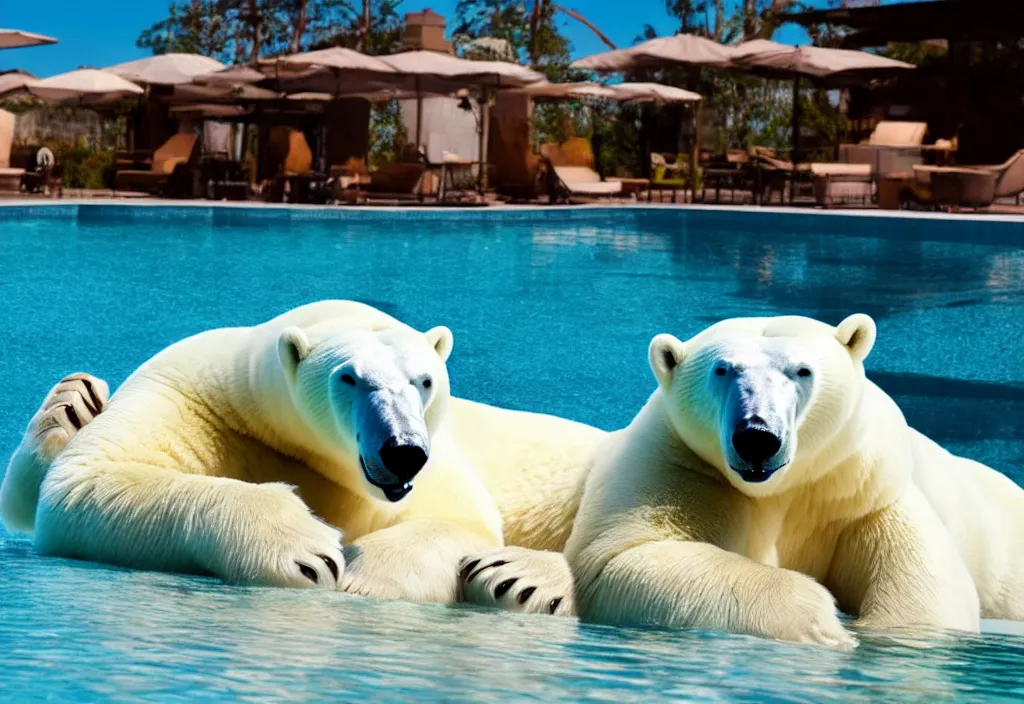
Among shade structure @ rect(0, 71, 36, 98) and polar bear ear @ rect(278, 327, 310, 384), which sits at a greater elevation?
shade structure @ rect(0, 71, 36, 98)

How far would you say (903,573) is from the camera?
118 inches

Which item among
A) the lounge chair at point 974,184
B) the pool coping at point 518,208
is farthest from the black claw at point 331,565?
the lounge chair at point 974,184

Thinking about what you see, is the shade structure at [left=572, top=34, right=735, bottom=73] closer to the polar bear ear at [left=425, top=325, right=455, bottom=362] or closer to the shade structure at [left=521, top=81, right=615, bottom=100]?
the shade structure at [left=521, top=81, right=615, bottom=100]

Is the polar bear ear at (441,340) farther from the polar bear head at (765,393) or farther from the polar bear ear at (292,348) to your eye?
the polar bear head at (765,393)

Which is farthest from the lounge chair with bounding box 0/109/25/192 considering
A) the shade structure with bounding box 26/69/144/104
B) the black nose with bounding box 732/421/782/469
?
the black nose with bounding box 732/421/782/469

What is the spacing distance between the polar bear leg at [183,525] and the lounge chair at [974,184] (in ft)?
47.9

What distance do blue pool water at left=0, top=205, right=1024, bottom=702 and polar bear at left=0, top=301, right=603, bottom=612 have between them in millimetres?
85

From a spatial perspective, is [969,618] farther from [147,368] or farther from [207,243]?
[207,243]

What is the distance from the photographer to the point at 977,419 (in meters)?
6.89

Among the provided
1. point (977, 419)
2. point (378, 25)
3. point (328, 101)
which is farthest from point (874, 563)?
point (378, 25)

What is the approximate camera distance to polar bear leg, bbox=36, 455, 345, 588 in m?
2.83

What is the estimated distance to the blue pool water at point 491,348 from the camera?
2316 millimetres

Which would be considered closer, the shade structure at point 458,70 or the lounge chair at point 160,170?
the shade structure at point 458,70

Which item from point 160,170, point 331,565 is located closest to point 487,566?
point 331,565
